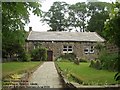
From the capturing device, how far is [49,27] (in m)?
4.71

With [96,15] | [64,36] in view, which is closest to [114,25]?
[96,15]

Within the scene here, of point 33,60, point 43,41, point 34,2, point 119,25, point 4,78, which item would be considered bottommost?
point 4,78

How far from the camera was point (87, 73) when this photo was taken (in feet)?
15.4

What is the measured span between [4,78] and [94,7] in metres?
2.05

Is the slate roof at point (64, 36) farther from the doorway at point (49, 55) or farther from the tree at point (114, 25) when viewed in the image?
the tree at point (114, 25)

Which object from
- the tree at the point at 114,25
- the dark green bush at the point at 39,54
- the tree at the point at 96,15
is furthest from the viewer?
the dark green bush at the point at 39,54

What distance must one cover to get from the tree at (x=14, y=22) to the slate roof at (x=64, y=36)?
222mm

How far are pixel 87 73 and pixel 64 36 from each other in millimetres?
813

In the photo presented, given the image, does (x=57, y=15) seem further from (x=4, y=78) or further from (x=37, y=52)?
(x=4, y=78)

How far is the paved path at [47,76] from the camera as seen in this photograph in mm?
4582

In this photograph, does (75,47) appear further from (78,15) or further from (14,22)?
(14,22)

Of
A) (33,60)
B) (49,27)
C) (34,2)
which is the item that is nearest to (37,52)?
(33,60)

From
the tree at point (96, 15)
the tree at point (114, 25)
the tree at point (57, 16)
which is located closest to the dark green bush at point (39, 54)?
the tree at point (57, 16)

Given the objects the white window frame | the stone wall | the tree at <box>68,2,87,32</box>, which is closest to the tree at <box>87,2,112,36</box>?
the tree at <box>68,2,87,32</box>
